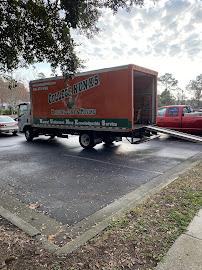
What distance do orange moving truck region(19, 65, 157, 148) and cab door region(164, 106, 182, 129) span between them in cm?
293

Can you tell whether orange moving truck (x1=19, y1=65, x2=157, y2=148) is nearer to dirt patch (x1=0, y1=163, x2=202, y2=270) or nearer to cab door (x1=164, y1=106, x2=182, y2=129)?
cab door (x1=164, y1=106, x2=182, y2=129)

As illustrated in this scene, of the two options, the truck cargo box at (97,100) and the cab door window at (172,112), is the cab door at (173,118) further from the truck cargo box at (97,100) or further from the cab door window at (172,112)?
the truck cargo box at (97,100)

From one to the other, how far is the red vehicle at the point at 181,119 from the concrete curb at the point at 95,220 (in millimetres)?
8012

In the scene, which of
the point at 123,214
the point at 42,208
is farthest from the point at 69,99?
the point at 123,214

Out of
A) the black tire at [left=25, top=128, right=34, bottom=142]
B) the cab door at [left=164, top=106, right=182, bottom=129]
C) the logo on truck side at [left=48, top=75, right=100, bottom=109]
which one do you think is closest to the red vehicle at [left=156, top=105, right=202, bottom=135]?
the cab door at [left=164, top=106, right=182, bottom=129]

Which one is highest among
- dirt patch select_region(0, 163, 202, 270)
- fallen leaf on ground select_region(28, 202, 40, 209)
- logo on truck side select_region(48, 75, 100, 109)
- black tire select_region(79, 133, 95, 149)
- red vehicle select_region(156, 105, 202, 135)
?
logo on truck side select_region(48, 75, 100, 109)

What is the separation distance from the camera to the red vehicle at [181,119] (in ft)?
45.6

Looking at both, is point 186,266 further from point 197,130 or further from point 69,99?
point 197,130

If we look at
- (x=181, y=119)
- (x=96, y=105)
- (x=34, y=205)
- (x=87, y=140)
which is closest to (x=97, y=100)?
(x=96, y=105)

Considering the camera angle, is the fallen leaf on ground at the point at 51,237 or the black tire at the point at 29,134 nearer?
the fallen leaf on ground at the point at 51,237

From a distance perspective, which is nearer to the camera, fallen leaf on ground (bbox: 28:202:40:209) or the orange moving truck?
fallen leaf on ground (bbox: 28:202:40:209)

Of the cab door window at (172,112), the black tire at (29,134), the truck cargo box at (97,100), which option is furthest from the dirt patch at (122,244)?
the black tire at (29,134)

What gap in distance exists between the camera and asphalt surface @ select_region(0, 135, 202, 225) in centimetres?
547

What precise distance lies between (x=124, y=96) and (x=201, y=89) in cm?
7078
